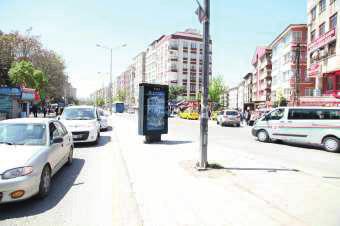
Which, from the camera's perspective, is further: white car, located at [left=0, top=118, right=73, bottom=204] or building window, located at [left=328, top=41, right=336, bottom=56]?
building window, located at [left=328, top=41, right=336, bottom=56]

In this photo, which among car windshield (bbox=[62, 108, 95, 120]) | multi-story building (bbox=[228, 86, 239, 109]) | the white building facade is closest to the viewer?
car windshield (bbox=[62, 108, 95, 120])

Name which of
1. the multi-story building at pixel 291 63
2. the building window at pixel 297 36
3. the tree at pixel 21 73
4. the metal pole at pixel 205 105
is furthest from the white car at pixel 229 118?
the tree at pixel 21 73

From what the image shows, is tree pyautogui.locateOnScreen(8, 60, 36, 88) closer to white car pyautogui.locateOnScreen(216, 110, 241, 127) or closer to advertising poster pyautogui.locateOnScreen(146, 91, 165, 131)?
white car pyautogui.locateOnScreen(216, 110, 241, 127)

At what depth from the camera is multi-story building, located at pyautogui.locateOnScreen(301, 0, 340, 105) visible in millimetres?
29156

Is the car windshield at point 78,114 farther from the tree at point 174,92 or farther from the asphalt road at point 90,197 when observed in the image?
the tree at point 174,92

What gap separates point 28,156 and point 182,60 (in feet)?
305

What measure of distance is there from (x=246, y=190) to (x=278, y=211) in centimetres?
120

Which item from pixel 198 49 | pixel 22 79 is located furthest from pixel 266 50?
pixel 22 79

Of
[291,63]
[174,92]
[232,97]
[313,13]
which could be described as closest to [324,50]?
[313,13]

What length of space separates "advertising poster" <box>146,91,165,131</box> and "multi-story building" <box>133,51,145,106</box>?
105711 mm

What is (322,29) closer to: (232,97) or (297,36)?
(297,36)

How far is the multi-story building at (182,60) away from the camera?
3708 inches

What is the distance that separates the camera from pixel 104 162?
8984 mm

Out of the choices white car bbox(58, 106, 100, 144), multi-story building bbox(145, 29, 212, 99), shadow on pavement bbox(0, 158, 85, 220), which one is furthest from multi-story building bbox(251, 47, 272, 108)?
Result: shadow on pavement bbox(0, 158, 85, 220)
